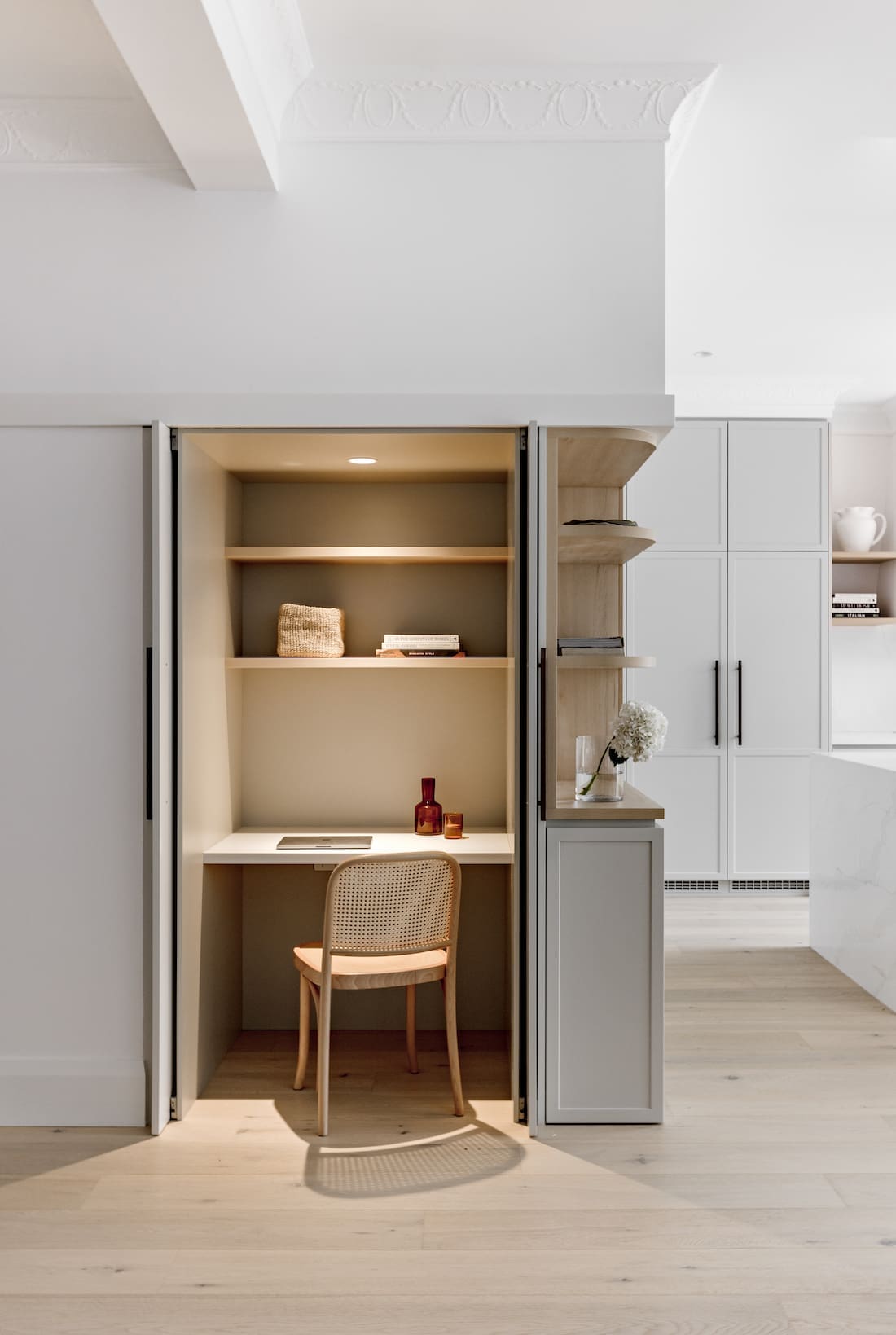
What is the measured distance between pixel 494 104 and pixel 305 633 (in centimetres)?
169

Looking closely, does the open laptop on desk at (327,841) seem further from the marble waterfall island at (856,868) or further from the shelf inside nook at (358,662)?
the marble waterfall island at (856,868)

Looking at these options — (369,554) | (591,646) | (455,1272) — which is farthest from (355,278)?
(455,1272)

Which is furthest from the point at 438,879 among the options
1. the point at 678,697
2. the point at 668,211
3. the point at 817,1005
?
the point at 678,697

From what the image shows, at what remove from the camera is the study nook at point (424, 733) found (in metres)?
2.77

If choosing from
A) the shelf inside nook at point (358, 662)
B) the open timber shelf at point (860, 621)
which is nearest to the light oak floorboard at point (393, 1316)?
the shelf inside nook at point (358, 662)

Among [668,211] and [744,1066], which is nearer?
[744,1066]

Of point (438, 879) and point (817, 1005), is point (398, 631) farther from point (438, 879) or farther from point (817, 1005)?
point (817, 1005)

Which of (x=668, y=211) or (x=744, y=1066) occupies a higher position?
(x=668, y=211)

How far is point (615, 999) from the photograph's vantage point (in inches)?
109

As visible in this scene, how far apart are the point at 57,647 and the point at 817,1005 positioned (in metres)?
3.05

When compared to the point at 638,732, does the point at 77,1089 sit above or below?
below

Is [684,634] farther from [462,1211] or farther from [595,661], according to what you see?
[462,1211]

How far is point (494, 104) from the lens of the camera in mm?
2836

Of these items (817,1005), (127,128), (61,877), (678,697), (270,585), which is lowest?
(817,1005)
